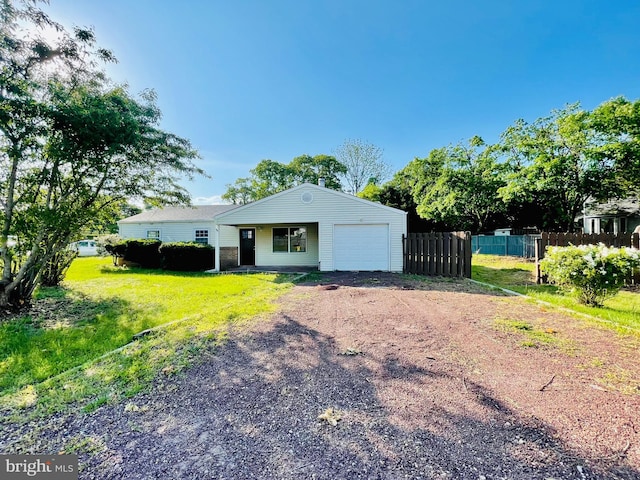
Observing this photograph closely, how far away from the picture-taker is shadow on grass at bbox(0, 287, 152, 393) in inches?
140

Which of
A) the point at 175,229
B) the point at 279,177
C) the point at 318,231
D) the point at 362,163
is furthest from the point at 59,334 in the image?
the point at 279,177

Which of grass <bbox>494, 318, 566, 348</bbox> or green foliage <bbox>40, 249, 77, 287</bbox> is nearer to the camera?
grass <bbox>494, 318, 566, 348</bbox>

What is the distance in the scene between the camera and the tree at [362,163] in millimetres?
32094

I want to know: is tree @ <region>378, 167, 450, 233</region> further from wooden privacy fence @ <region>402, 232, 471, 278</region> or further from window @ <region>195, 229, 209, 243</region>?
window @ <region>195, 229, 209, 243</region>

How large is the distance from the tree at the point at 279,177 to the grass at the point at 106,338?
27262 millimetres

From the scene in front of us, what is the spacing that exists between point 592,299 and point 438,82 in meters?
10.1

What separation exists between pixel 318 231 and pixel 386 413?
35.6 ft

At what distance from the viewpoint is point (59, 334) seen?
16.1 feet

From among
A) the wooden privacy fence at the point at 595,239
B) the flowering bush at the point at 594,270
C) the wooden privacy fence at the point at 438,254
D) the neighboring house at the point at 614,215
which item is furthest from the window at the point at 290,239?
the neighboring house at the point at 614,215

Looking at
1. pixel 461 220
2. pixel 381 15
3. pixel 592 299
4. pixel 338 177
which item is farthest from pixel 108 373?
pixel 338 177

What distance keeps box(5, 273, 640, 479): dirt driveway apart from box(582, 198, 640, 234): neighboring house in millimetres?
19735

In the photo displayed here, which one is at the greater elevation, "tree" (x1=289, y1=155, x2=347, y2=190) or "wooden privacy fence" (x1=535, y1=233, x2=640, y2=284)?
"tree" (x1=289, y1=155, x2=347, y2=190)

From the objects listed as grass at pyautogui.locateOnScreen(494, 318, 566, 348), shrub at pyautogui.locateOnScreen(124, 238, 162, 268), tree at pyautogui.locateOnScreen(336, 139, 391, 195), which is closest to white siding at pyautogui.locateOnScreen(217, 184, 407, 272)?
shrub at pyautogui.locateOnScreen(124, 238, 162, 268)

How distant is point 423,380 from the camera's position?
283 centimetres
